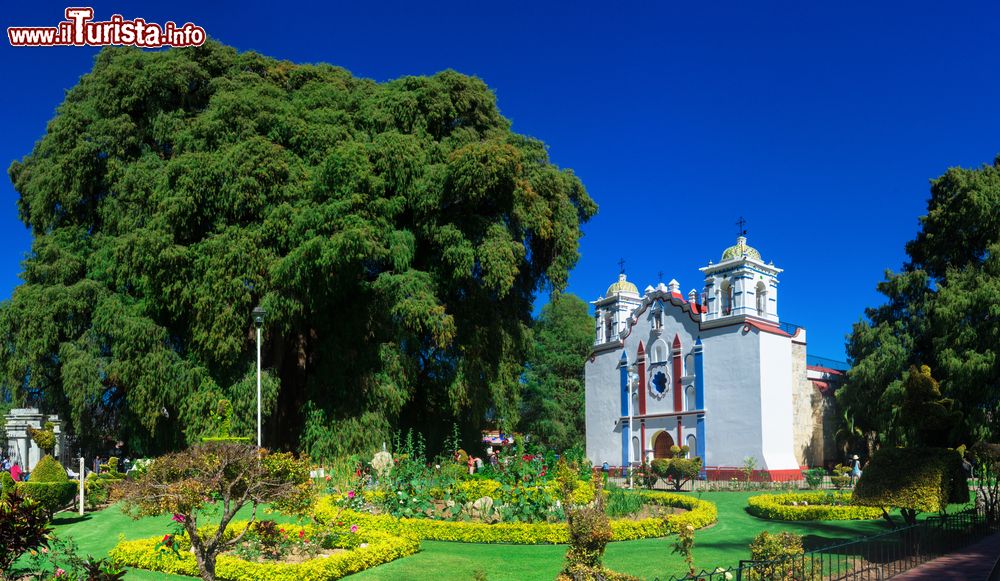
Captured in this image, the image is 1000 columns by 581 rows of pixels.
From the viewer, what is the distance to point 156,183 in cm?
2117

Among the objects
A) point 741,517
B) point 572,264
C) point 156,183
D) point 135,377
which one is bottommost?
point 741,517

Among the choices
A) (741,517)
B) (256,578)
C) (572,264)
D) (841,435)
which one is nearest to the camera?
(256,578)

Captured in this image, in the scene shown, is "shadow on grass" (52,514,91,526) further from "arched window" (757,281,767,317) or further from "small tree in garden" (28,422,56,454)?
"arched window" (757,281,767,317)

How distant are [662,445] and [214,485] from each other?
2902 centimetres

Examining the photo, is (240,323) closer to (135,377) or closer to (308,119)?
(135,377)

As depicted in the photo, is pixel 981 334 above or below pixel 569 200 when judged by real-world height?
below

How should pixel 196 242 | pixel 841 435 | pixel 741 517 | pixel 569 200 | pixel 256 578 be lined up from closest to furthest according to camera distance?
pixel 256 578 → pixel 741 517 → pixel 196 242 → pixel 569 200 → pixel 841 435

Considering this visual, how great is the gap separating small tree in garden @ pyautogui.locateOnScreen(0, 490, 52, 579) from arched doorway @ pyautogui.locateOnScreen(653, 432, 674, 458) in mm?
31165

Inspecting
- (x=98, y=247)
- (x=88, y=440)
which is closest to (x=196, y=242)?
(x=98, y=247)

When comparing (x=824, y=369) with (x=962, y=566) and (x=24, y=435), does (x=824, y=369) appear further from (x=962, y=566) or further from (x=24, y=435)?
(x=24, y=435)

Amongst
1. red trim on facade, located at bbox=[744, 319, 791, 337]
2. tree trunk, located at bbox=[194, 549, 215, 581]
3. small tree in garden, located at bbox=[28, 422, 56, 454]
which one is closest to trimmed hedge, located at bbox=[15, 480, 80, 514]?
small tree in garden, located at bbox=[28, 422, 56, 454]

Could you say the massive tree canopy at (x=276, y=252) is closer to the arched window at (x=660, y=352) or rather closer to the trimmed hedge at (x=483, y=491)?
the trimmed hedge at (x=483, y=491)

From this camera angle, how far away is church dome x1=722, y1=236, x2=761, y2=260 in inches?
1257

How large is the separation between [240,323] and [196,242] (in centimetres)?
305
